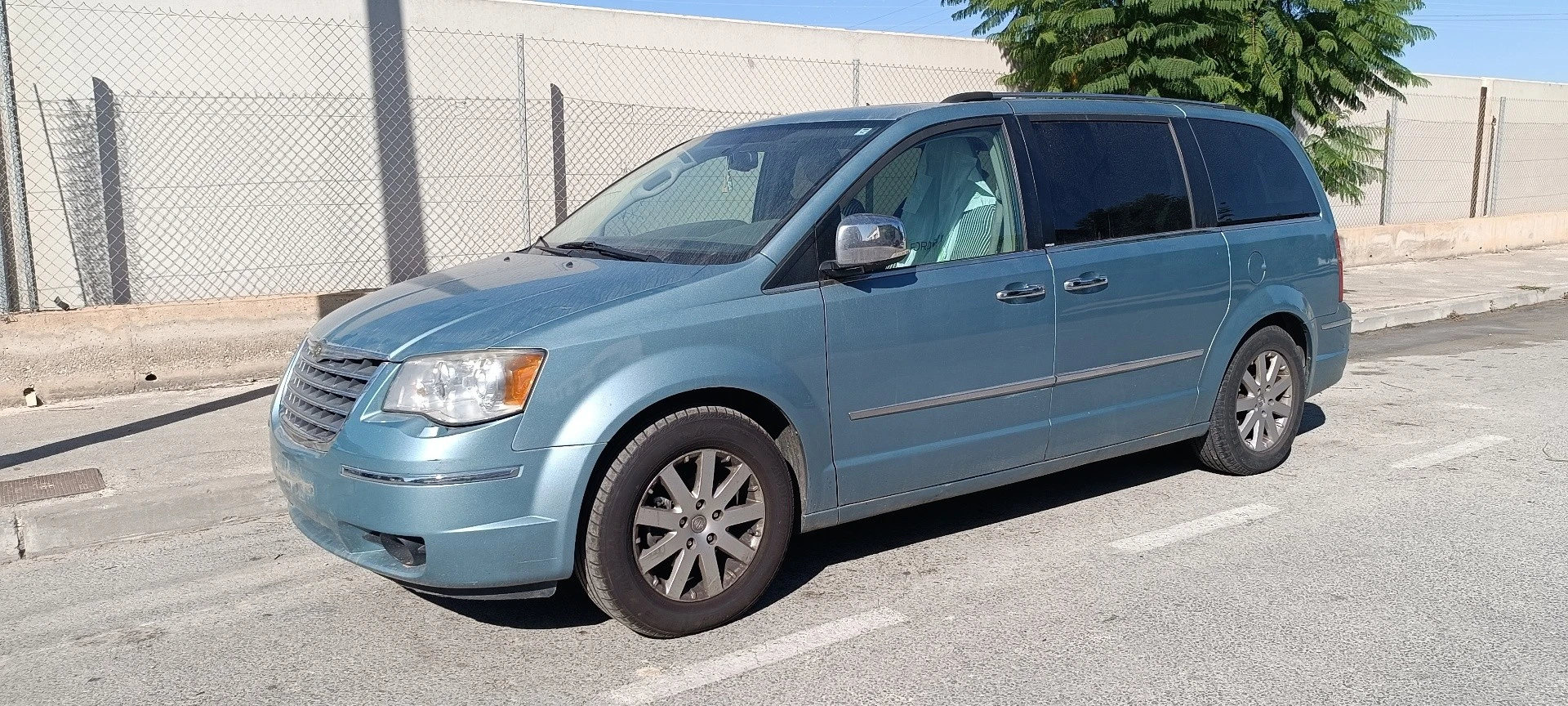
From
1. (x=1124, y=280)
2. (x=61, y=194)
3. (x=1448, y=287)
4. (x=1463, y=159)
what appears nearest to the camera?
(x=1124, y=280)

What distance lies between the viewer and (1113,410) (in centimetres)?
521

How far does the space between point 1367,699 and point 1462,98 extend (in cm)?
1782

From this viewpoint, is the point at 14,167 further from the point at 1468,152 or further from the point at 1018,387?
the point at 1468,152

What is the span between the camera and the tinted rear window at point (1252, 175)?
576 centimetres

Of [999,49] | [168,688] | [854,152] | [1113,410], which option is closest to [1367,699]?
[1113,410]

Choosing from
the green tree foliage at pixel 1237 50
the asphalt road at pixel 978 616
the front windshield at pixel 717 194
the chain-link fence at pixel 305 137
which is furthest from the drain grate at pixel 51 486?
the green tree foliage at pixel 1237 50

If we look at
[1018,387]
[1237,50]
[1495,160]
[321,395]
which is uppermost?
[1237,50]

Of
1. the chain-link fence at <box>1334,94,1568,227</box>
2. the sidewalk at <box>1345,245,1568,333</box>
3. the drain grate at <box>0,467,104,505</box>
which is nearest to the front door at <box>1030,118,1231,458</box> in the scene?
the drain grate at <box>0,467,104,505</box>

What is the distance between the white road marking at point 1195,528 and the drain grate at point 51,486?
4.66m

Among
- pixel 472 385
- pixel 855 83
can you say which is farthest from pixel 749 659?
pixel 855 83

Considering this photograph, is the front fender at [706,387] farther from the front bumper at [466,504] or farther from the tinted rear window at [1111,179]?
the tinted rear window at [1111,179]

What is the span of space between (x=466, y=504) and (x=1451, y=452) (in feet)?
17.2

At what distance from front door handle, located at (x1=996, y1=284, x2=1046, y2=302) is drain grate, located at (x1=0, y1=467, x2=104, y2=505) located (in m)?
4.25

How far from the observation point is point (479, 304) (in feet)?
13.4
